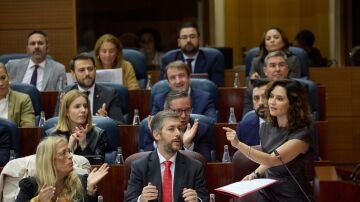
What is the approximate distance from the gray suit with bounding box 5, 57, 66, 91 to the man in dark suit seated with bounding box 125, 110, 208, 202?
2.64m

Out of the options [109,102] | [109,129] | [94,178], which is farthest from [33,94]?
[94,178]

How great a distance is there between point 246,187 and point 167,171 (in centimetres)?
46

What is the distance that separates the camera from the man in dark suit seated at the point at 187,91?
580cm

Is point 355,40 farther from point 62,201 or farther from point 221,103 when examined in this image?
point 62,201

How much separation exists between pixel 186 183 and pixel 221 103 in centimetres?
219

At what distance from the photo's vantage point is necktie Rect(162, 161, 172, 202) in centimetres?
427

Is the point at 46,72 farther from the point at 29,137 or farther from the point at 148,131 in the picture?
the point at 148,131

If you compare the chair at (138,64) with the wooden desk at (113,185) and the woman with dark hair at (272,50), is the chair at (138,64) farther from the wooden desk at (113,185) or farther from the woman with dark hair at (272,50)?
the wooden desk at (113,185)

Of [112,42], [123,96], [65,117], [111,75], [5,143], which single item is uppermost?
[112,42]

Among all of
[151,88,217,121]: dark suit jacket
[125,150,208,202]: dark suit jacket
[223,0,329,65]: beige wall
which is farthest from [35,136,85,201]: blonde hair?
[223,0,329,65]: beige wall

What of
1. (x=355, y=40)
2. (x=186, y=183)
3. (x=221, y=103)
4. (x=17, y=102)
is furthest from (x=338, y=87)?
(x=186, y=183)

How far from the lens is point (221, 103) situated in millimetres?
6391

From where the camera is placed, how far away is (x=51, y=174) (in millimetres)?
4117

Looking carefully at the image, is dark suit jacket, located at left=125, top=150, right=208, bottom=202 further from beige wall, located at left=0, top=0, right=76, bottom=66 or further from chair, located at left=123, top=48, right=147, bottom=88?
beige wall, located at left=0, top=0, right=76, bottom=66
